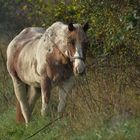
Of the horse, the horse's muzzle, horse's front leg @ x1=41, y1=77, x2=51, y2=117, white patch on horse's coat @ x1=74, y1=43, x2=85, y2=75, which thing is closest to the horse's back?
the horse

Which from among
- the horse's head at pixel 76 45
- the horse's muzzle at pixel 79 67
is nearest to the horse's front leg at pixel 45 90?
the horse's head at pixel 76 45

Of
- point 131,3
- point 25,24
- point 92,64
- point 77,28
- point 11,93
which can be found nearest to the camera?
point 131,3

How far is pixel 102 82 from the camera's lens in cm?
1122

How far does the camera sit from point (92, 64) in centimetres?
1241

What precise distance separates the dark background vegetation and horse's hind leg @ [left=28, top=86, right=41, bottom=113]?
0.22m

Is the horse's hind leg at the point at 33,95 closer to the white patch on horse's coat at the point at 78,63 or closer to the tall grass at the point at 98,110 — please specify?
the tall grass at the point at 98,110

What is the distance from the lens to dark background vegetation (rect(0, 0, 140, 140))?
29.3 feet

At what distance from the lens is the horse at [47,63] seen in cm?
1055

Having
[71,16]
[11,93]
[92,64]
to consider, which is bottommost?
[11,93]

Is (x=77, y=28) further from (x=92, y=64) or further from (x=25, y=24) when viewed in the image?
(x=25, y=24)

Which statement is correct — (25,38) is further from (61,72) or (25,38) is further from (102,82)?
(102,82)

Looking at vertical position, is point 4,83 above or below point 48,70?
below

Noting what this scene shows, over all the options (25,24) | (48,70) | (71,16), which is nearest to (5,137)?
(48,70)

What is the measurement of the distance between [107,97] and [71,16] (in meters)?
3.13
